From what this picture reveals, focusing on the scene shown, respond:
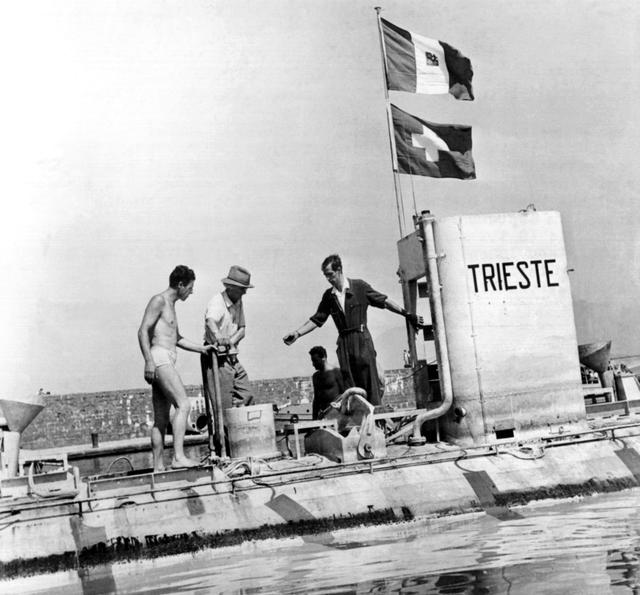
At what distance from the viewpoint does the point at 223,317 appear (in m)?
12.4

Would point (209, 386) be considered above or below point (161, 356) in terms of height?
below

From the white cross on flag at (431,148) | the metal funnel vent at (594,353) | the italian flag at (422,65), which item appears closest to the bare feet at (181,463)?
the white cross on flag at (431,148)

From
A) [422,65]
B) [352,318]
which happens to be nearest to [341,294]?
[352,318]

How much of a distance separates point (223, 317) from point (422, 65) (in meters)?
5.72

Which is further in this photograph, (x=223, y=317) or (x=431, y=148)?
(x=431, y=148)

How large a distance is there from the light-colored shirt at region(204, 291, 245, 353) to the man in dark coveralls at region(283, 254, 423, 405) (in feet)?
3.03

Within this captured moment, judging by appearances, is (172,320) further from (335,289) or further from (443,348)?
(443,348)

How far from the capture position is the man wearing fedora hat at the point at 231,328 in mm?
12305

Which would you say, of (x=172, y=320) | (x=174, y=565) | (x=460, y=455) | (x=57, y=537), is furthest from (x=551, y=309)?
(x=57, y=537)

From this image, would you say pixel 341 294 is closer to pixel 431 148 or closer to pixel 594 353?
pixel 431 148

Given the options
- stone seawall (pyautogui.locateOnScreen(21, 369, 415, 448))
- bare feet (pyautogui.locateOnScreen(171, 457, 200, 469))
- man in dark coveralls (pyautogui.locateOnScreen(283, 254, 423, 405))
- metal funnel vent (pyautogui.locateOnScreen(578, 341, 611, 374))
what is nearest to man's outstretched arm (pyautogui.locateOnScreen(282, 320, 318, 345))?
man in dark coveralls (pyautogui.locateOnScreen(283, 254, 423, 405))

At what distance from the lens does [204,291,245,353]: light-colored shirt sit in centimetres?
1225

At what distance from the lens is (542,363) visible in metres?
13.0

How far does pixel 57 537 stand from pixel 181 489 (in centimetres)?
144
